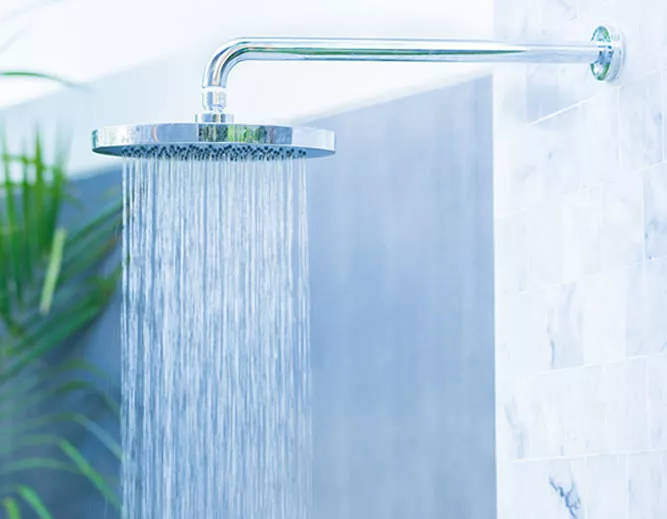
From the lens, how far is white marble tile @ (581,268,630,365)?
1737 mm

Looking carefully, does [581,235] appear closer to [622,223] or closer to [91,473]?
[622,223]

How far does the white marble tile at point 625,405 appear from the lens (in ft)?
5.50

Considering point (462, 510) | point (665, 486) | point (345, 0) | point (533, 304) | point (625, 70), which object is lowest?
point (462, 510)

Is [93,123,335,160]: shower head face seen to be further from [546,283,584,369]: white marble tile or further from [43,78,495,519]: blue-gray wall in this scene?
[43,78,495,519]: blue-gray wall

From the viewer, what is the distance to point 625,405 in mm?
1720

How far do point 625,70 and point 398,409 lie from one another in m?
1.59

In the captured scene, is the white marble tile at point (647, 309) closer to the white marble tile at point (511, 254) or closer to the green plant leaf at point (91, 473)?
the white marble tile at point (511, 254)

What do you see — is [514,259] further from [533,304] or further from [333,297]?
[333,297]

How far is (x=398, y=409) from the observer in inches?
124

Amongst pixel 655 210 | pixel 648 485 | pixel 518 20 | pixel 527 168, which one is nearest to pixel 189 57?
Result: pixel 518 20

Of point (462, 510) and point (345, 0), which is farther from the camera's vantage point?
point (345, 0)

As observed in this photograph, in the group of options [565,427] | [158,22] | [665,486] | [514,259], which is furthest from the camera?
[158,22]

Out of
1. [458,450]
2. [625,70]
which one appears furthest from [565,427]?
[458,450]

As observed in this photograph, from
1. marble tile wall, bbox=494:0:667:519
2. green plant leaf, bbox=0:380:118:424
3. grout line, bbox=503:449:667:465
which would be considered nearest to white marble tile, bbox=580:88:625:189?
marble tile wall, bbox=494:0:667:519
